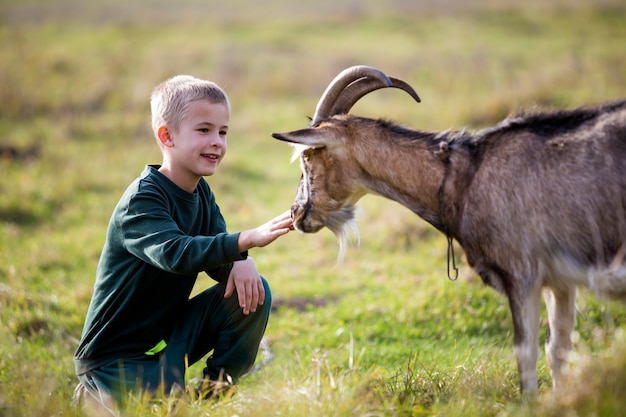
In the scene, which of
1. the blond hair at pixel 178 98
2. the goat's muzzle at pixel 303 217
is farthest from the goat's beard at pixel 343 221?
the blond hair at pixel 178 98

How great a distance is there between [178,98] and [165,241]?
3.08ft

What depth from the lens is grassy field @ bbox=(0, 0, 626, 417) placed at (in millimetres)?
3738

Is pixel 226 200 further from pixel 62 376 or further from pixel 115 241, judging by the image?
pixel 115 241

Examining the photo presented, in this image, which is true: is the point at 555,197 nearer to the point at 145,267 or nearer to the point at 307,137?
the point at 307,137

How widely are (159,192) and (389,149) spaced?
143cm

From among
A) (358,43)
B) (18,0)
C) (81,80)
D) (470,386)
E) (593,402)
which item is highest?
(18,0)

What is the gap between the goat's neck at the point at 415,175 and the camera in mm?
4168

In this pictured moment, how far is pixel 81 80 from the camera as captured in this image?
60.4 ft

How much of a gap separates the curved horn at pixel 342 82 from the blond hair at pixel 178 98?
0.67 m

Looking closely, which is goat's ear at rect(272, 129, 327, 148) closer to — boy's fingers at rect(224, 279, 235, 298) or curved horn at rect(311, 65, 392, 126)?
curved horn at rect(311, 65, 392, 126)

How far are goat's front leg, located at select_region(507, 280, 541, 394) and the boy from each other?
1.35 m

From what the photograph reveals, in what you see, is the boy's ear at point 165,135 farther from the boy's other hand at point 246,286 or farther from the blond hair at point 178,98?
the boy's other hand at point 246,286

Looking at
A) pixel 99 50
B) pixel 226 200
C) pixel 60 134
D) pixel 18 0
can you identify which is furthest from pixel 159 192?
pixel 18 0

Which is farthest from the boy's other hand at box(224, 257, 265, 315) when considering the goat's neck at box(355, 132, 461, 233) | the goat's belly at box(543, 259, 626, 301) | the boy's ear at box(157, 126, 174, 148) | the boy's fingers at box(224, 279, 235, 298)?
the goat's belly at box(543, 259, 626, 301)
